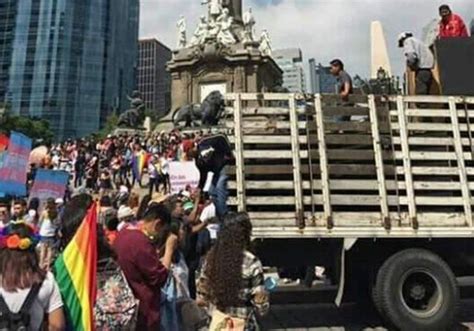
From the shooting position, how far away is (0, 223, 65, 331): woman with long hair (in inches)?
120

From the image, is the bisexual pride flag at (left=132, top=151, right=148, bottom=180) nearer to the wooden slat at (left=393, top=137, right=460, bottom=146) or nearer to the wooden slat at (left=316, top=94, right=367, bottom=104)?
the wooden slat at (left=316, top=94, right=367, bottom=104)

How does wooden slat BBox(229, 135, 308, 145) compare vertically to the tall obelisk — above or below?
below

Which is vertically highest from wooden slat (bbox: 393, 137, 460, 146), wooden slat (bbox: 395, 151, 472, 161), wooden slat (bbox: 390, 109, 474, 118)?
wooden slat (bbox: 390, 109, 474, 118)

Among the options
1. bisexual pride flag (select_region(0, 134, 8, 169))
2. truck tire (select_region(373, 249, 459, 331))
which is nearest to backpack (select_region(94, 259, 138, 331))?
truck tire (select_region(373, 249, 459, 331))

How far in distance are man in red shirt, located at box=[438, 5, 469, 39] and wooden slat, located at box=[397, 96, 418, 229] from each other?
217cm

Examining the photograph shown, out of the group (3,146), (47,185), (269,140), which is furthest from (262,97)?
(3,146)

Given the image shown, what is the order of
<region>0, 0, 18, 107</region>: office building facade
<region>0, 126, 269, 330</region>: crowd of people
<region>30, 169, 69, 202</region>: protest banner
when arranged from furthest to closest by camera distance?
<region>0, 0, 18, 107</region>: office building facade < <region>30, 169, 69, 202</region>: protest banner < <region>0, 126, 269, 330</region>: crowd of people

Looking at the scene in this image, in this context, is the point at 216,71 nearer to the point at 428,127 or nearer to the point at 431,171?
the point at 428,127

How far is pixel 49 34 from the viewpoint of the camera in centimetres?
9500

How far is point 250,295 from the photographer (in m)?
3.56

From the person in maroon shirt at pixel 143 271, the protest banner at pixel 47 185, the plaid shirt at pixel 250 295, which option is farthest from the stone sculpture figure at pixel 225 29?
the plaid shirt at pixel 250 295

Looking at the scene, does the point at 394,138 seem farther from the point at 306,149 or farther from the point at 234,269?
the point at 234,269

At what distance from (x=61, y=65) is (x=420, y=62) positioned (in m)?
95.0

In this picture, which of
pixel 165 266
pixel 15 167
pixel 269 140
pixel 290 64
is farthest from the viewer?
pixel 290 64
